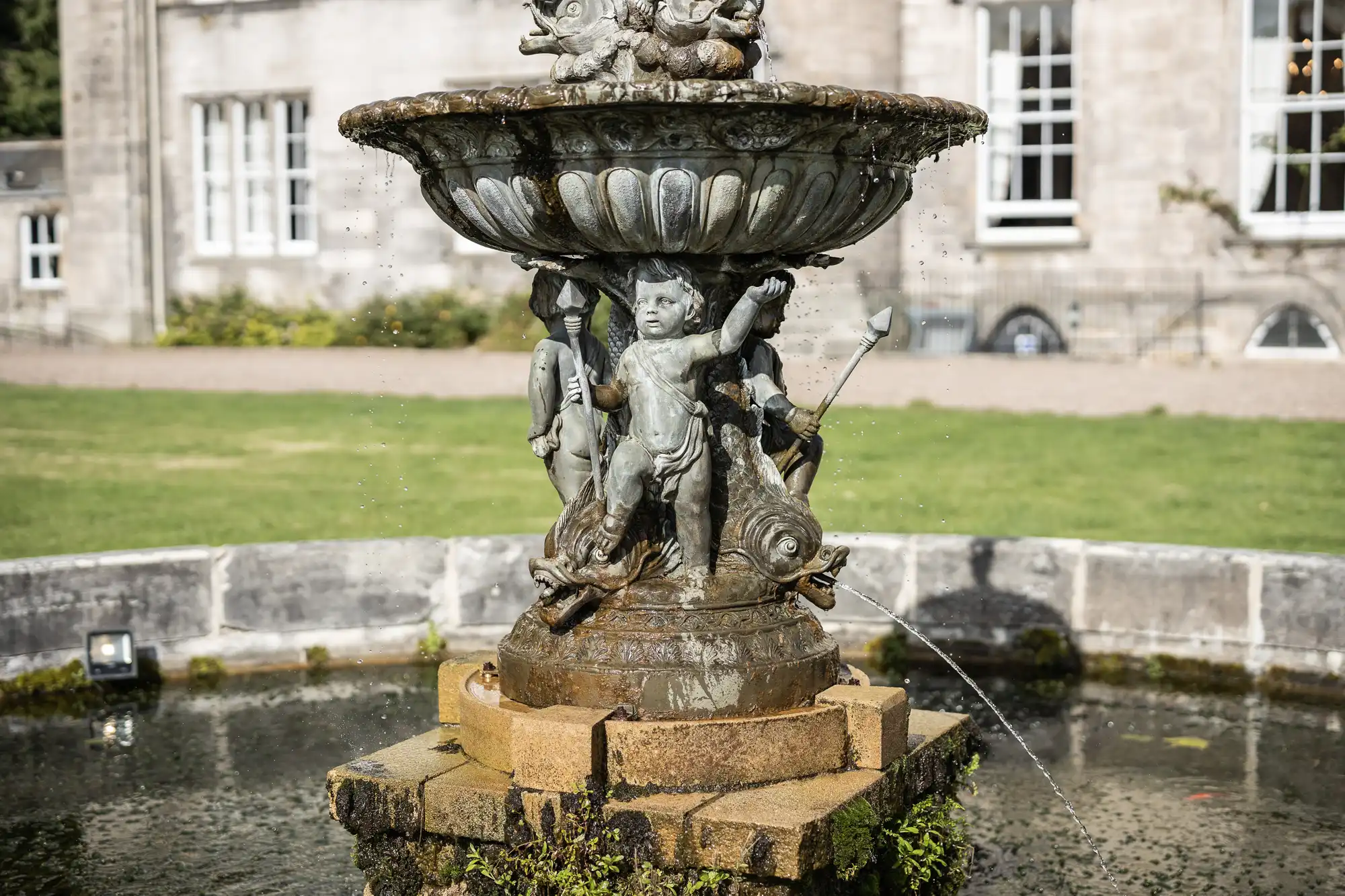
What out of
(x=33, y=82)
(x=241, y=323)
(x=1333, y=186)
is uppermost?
(x=33, y=82)

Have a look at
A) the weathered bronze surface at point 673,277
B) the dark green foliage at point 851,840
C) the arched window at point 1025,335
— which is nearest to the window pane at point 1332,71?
the arched window at point 1025,335

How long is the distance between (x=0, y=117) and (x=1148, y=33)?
25.1m

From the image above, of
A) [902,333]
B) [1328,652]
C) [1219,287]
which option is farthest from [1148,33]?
[1328,652]

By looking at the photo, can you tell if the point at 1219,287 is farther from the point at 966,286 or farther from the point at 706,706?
the point at 706,706

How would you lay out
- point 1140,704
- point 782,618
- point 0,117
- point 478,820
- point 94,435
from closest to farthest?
point 478,820, point 782,618, point 1140,704, point 94,435, point 0,117

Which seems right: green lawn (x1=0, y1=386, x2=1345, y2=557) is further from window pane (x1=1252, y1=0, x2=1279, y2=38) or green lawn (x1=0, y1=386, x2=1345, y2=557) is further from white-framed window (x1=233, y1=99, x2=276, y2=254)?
white-framed window (x1=233, y1=99, x2=276, y2=254)

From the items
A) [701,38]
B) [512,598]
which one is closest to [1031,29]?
[512,598]

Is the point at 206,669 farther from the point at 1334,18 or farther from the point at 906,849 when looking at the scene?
the point at 1334,18

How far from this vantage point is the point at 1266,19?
2261 cm

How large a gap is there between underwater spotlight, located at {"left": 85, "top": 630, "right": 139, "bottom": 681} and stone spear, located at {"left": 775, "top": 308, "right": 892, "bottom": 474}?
3243 millimetres

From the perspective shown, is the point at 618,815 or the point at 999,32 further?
the point at 999,32

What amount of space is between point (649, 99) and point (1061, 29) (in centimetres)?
2006

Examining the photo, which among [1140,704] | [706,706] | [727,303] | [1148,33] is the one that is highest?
[1148,33]

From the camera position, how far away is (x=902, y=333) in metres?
22.8
